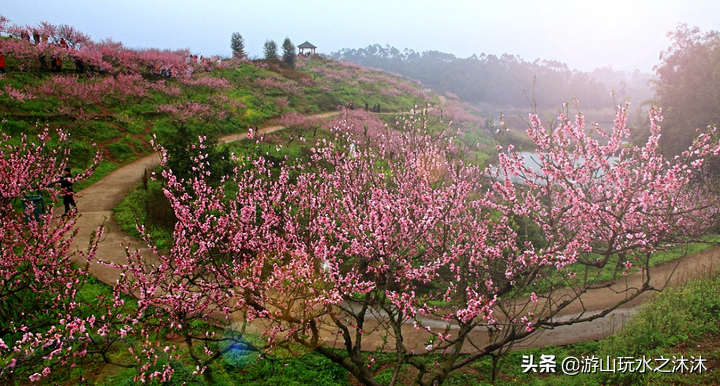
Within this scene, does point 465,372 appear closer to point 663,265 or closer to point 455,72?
point 663,265

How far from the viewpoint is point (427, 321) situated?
11852mm

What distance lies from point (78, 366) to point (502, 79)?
108889mm

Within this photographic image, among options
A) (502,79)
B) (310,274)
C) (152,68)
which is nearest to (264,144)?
(152,68)

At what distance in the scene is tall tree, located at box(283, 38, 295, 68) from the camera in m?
58.2

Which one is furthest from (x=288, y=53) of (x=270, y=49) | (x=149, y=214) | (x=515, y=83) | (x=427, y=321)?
(x=515, y=83)

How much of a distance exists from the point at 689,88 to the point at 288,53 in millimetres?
47146

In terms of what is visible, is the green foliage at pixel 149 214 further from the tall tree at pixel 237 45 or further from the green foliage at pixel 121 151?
the tall tree at pixel 237 45

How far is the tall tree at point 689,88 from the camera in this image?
73.6 feet

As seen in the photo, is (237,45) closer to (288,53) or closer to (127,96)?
(288,53)

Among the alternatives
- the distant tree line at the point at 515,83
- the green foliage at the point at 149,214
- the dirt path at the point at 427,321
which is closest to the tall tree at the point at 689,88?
the dirt path at the point at 427,321

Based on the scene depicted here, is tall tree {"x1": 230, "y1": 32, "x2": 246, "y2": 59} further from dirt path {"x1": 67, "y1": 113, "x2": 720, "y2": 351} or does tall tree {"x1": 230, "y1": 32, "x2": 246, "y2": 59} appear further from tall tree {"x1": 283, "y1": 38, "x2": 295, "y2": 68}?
dirt path {"x1": 67, "y1": 113, "x2": 720, "y2": 351}

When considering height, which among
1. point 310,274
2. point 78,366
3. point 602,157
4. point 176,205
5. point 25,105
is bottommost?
point 78,366

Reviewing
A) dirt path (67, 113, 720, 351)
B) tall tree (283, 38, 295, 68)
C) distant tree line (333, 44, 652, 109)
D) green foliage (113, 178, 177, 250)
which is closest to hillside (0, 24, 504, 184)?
dirt path (67, 113, 720, 351)

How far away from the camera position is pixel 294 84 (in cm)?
4628
